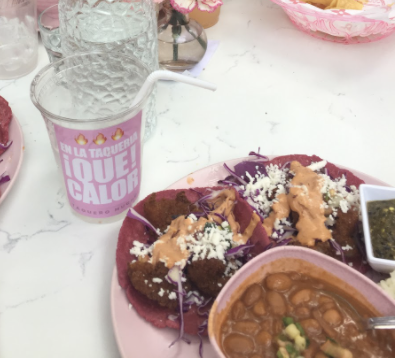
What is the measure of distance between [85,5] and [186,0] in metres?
0.26

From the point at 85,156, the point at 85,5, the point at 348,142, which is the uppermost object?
the point at 85,5

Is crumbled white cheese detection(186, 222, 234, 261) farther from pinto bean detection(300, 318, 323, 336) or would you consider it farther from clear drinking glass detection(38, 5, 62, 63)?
clear drinking glass detection(38, 5, 62, 63)

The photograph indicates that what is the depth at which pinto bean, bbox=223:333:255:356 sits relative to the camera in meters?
0.56

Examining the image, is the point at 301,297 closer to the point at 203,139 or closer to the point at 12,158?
the point at 203,139

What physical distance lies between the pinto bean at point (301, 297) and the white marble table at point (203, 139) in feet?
0.88

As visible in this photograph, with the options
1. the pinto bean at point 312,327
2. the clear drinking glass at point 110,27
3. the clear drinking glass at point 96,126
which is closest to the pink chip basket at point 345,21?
the clear drinking glass at point 110,27

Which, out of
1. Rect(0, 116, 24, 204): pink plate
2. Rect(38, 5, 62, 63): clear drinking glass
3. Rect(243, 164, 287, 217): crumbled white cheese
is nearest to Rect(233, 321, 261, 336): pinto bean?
Rect(243, 164, 287, 217): crumbled white cheese

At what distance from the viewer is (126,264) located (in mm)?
652

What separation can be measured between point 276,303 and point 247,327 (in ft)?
0.18

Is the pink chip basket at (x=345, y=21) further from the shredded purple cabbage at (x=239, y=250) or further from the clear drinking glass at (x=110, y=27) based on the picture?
the shredded purple cabbage at (x=239, y=250)

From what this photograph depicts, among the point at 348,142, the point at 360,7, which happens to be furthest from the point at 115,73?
the point at 360,7

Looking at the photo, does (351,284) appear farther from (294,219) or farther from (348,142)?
(348,142)

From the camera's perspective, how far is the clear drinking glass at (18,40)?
108 cm

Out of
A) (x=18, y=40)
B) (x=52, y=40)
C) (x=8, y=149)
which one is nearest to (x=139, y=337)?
(x=8, y=149)
